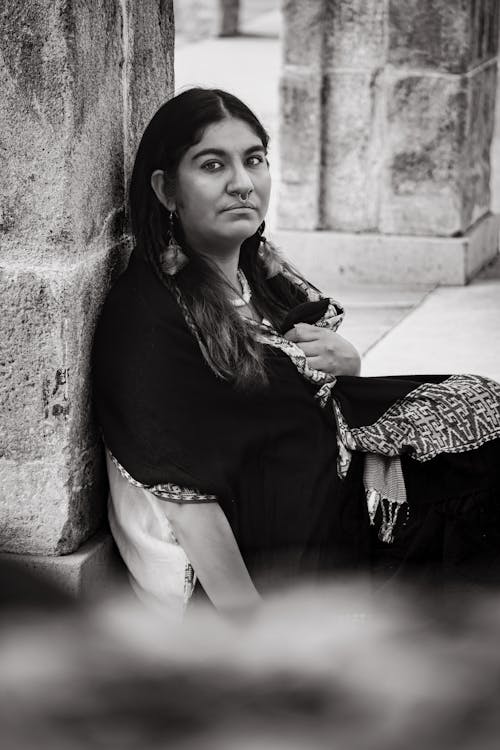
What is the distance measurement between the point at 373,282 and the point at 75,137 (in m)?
3.56

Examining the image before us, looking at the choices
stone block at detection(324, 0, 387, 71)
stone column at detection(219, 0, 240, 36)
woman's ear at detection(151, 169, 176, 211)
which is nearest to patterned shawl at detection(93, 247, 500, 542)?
woman's ear at detection(151, 169, 176, 211)

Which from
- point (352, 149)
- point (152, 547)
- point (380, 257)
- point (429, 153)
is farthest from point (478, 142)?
point (152, 547)

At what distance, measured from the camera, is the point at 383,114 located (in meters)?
5.52

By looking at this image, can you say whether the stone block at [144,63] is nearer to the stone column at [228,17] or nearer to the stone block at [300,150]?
the stone block at [300,150]

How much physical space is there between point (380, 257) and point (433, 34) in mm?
1029

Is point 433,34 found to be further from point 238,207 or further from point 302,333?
point 238,207

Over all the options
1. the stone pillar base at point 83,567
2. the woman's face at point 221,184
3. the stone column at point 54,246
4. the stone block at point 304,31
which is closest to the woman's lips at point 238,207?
the woman's face at point 221,184

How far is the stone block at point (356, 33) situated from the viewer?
214 inches

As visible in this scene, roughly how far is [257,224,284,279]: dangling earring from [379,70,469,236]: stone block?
2.91 metres

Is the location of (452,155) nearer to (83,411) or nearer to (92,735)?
(83,411)

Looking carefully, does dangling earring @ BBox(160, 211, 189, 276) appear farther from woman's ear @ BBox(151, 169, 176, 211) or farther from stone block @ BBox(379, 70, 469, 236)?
stone block @ BBox(379, 70, 469, 236)

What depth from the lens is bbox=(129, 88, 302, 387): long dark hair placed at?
233 cm

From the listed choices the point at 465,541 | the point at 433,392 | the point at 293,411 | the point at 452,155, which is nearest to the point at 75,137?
the point at 293,411

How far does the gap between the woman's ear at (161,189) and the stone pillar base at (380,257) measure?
3210mm
